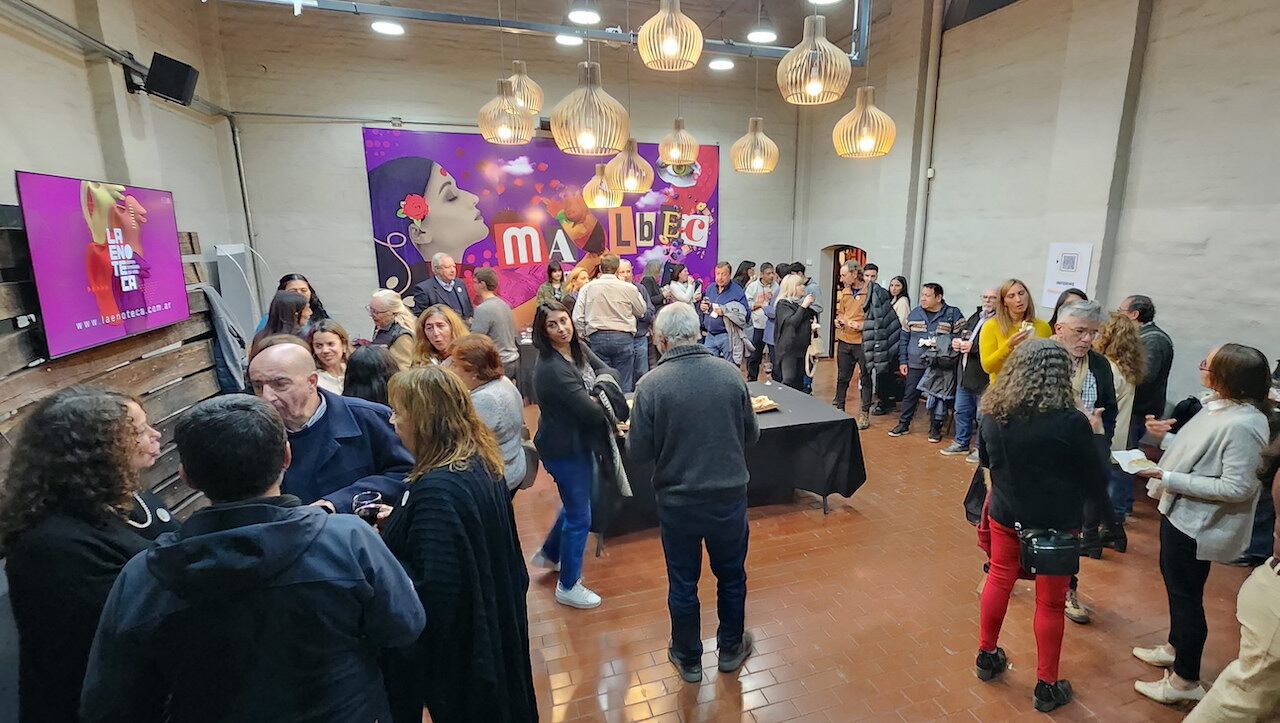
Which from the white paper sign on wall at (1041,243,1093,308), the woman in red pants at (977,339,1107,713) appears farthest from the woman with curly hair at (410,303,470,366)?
the white paper sign on wall at (1041,243,1093,308)

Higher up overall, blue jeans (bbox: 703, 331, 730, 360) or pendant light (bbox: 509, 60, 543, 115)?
pendant light (bbox: 509, 60, 543, 115)

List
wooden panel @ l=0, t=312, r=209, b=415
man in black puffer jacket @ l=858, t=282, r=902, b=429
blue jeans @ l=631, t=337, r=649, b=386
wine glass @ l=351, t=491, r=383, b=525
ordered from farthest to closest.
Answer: blue jeans @ l=631, t=337, r=649, b=386 < man in black puffer jacket @ l=858, t=282, r=902, b=429 < wooden panel @ l=0, t=312, r=209, b=415 < wine glass @ l=351, t=491, r=383, b=525

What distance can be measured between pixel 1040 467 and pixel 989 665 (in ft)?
3.59

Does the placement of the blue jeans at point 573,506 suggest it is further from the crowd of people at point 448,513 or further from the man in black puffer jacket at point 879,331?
the man in black puffer jacket at point 879,331

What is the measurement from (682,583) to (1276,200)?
17.4 ft

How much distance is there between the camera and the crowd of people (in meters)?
1.22

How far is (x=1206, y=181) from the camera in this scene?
486 cm

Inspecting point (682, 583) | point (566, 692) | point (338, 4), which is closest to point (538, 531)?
point (566, 692)

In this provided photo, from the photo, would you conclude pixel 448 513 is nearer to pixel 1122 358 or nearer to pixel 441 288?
pixel 1122 358

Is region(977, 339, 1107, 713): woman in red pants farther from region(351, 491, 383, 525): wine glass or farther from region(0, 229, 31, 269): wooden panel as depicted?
region(0, 229, 31, 269): wooden panel

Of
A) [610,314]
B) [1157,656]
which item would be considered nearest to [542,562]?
[610,314]

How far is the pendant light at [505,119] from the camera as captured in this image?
15.7 ft

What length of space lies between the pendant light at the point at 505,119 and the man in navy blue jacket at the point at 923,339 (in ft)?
13.7

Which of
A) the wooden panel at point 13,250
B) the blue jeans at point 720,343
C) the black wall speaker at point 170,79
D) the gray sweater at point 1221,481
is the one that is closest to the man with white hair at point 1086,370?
the gray sweater at point 1221,481
